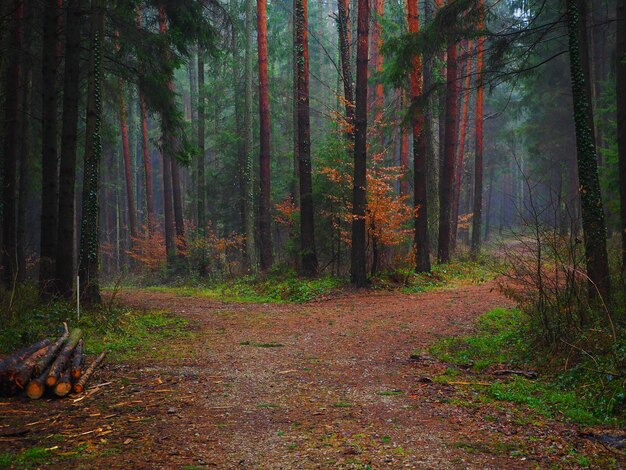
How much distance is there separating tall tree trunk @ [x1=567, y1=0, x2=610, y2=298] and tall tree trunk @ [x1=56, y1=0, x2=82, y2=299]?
30.4 ft

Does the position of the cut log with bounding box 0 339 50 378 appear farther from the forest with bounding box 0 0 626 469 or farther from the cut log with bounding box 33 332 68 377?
the cut log with bounding box 33 332 68 377

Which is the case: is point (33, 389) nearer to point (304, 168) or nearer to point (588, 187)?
point (588, 187)

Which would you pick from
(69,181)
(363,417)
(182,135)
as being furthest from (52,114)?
(363,417)

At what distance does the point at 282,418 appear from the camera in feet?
16.2

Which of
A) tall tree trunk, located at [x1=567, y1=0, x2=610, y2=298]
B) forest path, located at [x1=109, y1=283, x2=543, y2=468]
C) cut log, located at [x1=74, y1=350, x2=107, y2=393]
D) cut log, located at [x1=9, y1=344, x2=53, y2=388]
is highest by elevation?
tall tree trunk, located at [x1=567, y1=0, x2=610, y2=298]

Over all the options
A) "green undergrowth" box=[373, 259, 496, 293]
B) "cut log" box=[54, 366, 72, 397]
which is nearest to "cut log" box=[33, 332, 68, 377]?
"cut log" box=[54, 366, 72, 397]

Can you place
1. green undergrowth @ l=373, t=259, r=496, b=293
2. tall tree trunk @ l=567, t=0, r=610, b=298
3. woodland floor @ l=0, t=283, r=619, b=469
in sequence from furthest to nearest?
1. green undergrowth @ l=373, t=259, r=496, b=293
2. tall tree trunk @ l=567, t=0, r=610, b=298
3. woodland floor @ l=0, t=283, r=619, b=469

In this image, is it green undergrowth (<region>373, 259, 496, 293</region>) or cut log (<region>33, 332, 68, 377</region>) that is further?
green undergrowth (<region>373, 259, 496, 293</region>)

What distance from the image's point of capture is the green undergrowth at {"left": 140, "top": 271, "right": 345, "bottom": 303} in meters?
14.8

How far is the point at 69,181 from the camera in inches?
418

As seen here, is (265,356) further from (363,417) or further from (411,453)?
(411,453)

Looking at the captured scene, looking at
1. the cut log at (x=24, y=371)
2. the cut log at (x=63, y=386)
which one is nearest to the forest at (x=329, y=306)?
the cut log at (x=24, y=371)

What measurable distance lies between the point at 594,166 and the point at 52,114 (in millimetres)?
10455

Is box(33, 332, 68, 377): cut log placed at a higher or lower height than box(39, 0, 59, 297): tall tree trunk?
lower
